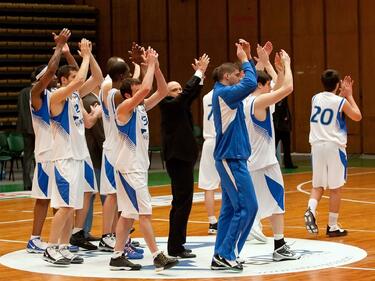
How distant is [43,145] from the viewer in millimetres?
9633

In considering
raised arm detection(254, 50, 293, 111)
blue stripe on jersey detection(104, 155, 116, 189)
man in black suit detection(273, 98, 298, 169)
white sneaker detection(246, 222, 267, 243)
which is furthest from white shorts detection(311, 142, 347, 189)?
man in black suit detection(273, 98, 298, 169)

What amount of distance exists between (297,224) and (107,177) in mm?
3000

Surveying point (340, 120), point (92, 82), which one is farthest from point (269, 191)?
point (92, 82)

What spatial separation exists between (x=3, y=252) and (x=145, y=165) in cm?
220

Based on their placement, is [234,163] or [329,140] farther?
[329,140]

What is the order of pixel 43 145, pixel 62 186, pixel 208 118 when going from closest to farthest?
pixel 62 186, pixel 43 145, pixel 208 118

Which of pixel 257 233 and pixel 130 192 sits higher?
pixel 130 192

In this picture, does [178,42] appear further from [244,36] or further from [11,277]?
[11,277]

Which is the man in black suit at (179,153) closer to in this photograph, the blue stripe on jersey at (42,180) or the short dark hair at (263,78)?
the short dark hair at (263,78)

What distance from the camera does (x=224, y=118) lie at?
28.5 feet

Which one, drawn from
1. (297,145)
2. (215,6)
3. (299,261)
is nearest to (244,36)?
(215,6)

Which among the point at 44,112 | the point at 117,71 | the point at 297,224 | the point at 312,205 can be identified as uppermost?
the point at 117,71

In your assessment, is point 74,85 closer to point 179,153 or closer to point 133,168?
point 133,168

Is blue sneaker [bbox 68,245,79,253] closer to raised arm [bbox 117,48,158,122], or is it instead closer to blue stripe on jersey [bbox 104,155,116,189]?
blue stripe on jersey [bbox 104,155,116,189]
